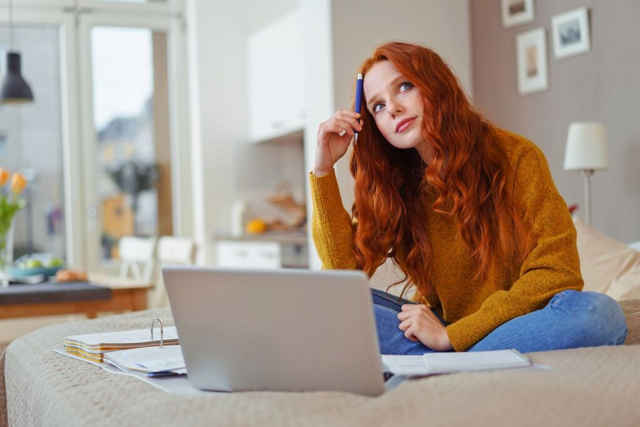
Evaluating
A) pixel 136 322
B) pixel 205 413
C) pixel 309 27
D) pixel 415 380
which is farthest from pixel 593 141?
pixel 205 413

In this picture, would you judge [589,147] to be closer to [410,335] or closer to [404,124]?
[404,124]

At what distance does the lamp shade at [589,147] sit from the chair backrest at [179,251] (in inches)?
73.0

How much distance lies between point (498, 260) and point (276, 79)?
363 centimetres

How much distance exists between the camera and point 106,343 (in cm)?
140

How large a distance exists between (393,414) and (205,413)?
0.74 ft

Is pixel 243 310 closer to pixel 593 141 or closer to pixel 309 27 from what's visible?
pixel 593 141

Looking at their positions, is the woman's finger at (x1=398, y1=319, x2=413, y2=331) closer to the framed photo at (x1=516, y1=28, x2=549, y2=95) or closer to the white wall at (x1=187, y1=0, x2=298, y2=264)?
the framed photo at (x1=516, y1=28, x2=549, y2=95)

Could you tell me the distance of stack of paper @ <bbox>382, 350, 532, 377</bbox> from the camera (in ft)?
3.54

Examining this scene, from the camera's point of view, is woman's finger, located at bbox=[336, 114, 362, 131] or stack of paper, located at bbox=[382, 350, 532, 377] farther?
woman's finger, located at bbox=[336, 114, 362, 131]

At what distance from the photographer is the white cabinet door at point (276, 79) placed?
4.74 metres

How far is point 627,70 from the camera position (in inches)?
132

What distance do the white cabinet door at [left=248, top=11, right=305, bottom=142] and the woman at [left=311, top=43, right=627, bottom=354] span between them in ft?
9.64

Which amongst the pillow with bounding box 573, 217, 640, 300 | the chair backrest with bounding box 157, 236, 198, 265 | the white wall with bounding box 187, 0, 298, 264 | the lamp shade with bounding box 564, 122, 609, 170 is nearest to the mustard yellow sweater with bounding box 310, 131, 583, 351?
the pillow with bounding box 573, 217, 640, 300

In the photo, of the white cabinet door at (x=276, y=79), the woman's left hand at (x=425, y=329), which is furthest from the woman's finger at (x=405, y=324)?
the white cabinet door at (x=276, y=79)
